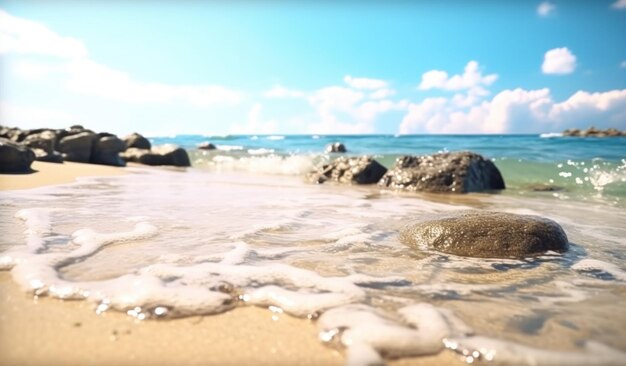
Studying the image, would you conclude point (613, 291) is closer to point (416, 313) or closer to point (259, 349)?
point (416, 313)

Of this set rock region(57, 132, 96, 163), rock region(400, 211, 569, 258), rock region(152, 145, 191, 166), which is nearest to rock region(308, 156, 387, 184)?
rock region(400, 211, 569, 258)

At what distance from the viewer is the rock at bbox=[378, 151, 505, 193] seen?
23.8ft

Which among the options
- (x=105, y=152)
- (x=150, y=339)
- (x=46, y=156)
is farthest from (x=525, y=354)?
(x=105, y=152)

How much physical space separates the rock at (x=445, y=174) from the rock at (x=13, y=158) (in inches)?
272

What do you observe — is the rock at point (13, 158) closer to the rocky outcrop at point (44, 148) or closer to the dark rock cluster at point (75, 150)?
the dark rock cluster at point (75, 150)

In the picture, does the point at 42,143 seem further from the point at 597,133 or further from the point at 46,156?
the point at 597,133

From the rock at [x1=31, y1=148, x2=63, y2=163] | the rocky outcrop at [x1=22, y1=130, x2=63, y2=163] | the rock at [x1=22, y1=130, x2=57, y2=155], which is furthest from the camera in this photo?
the rock at [x1=22, y1=130, x2=57, y2=155]

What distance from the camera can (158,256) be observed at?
2.36 m

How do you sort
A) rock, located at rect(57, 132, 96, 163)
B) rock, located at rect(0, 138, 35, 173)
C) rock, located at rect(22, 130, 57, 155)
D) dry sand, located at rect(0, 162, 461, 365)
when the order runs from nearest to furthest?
1. dry sand, located at rect(0, 162, 461, 365)
2. rock, located at rect(0, 138, 35, 173)
3. rock, located at rect(22, 130, 57, 155)
4. rock, located at rect(57, 132, 96, 163)

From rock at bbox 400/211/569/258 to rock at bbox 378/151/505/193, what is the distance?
4250 millimetres

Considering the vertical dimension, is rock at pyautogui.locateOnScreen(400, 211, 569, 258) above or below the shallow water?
above

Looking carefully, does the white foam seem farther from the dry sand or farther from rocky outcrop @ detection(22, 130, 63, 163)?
rocky outcrop @ detection(22, 130, 63, 163)

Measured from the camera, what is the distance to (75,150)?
11.1 metres

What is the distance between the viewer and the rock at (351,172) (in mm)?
8523
